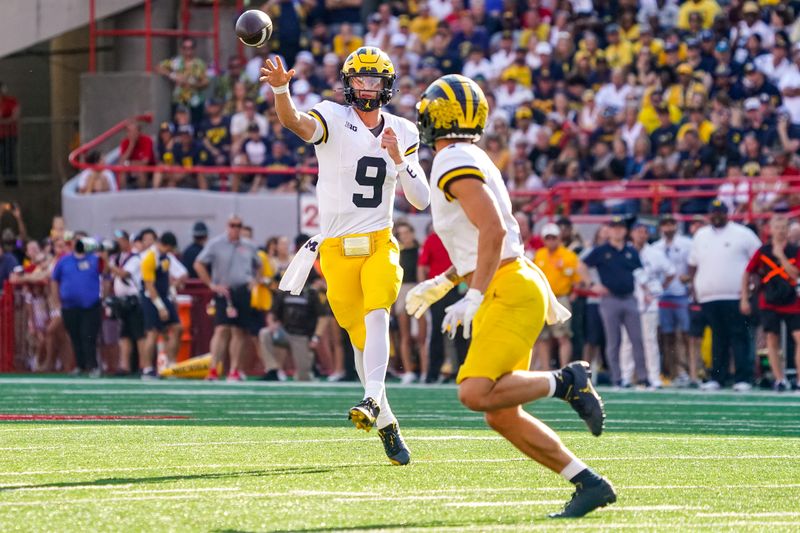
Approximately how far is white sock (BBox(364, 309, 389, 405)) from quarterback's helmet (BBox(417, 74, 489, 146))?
6.92 feet

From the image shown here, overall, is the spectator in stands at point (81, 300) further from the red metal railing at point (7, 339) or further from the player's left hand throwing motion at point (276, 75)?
the player's left hand throwing motion at point (276, 75)

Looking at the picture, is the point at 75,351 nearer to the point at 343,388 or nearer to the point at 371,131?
the point at 343,388

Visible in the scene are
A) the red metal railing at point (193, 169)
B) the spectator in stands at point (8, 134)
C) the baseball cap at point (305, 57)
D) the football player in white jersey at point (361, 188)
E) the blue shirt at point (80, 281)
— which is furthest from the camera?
the spectator in stands at point (8, 134)

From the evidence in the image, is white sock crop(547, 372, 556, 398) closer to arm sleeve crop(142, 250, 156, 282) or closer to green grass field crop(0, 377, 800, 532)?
green grass field crop(0, 377, 800, 532)

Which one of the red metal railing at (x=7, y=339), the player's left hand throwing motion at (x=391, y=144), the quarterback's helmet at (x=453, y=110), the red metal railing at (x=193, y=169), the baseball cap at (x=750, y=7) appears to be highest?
the baseball cap at (x=750, y=7)

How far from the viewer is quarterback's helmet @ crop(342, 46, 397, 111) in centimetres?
899

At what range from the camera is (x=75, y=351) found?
20.4 metres

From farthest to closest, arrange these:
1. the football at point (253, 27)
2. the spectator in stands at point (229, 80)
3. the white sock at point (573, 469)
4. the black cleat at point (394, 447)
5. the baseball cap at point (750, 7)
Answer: the spectator in stands at point (229, 80), the baseball cap at point (750, 7), the football at point (253, 27), the black cleat at point (394, 447), the white sock at point (573, 469)

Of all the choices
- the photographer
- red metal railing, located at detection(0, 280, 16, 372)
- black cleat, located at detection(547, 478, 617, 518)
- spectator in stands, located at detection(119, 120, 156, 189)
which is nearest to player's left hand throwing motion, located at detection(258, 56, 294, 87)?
black cleat, located at detection(547, 478, 617, 518)

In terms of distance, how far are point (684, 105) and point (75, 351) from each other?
8.22m

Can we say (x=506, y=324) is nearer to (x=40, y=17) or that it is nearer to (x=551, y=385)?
(x=551, y=385)

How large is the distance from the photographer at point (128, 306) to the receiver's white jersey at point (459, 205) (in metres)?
13.6

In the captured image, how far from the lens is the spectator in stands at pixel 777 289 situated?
53.0ft

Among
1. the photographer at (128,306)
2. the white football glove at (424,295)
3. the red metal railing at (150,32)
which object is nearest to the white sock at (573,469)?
the white football glove at (424,295)
